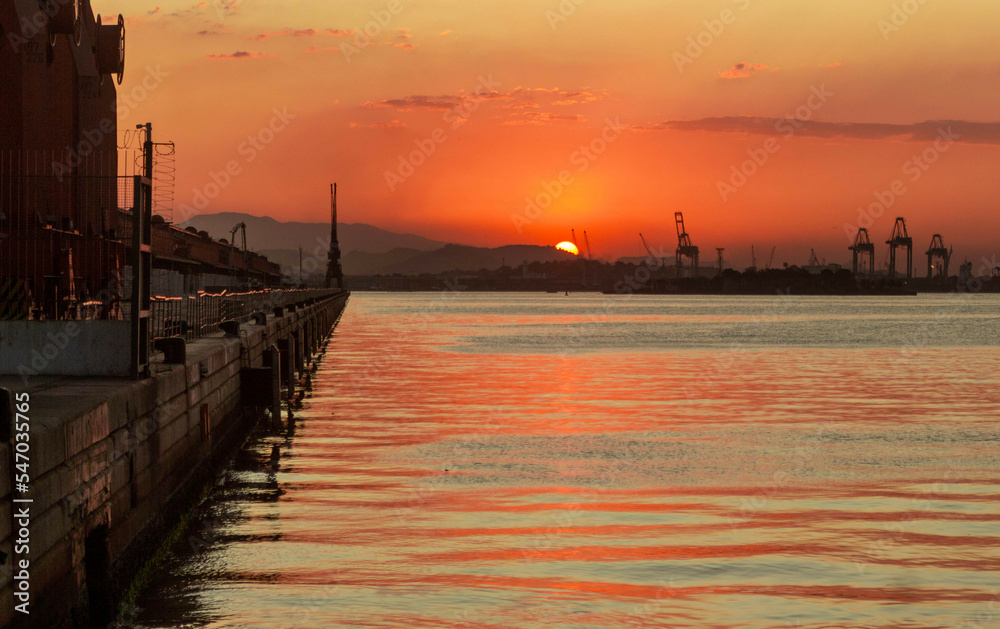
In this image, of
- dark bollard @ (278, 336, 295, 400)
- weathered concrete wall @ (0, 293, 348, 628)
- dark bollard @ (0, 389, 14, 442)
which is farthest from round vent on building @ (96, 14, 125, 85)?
dark bollard @ (0, 389, 14, 442)

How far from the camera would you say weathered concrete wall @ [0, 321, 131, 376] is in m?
13.1

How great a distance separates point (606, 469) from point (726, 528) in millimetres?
5043

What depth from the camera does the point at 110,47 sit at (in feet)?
180

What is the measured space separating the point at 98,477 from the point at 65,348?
3900 mm

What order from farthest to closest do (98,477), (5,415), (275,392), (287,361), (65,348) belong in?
(287,361), (275,392), (65,348), (98,477), (5,415)

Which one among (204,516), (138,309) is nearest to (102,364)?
(138,309)

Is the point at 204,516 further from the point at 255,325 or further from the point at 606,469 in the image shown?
the point at 255,325

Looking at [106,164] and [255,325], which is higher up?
[106,164]

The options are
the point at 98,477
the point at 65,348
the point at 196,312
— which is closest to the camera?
the point at 98,477

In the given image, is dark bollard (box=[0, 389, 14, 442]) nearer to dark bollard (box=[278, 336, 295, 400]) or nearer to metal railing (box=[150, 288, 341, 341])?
metal railing (box=[150, 288, 341, 341])

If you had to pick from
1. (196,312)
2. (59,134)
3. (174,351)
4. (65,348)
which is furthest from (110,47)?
(65,348)

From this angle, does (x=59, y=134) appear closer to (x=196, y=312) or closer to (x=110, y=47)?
(x=110, y=47)

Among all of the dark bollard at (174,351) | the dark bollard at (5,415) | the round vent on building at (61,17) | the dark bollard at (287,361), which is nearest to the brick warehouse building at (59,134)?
the round vent on building at (61,17)

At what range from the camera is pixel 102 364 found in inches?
516
